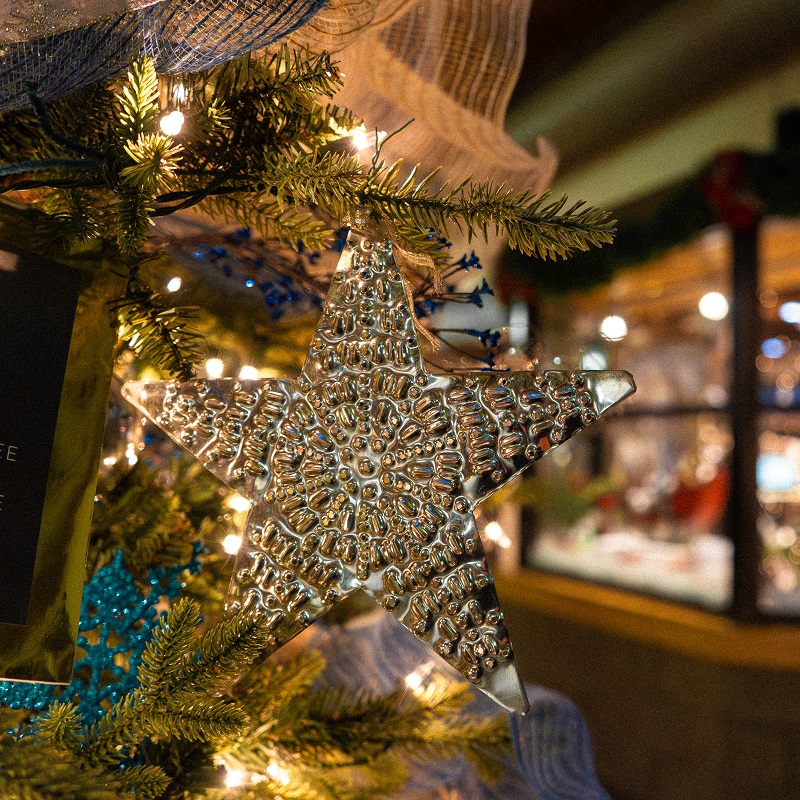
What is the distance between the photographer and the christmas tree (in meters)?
0.34

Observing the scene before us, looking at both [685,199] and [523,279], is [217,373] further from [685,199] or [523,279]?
[523,279]

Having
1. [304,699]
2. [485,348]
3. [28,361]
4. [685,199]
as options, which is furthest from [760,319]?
[28,361]

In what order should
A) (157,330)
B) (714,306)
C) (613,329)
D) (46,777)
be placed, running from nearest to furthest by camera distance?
1. (46,777)
2. (157,330)
3. (613,329)
4. (714,306)

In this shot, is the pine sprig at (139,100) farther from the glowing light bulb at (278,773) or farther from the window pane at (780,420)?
the window pane at (780,420)

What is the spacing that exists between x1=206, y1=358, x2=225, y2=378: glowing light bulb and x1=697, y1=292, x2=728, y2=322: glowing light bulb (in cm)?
208

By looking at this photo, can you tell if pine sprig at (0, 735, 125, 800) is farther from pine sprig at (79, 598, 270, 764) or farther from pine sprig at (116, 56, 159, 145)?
pine sprig at (116, 56, 159, 145)

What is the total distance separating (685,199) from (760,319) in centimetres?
41

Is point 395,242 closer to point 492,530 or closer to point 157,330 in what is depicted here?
point 157,330

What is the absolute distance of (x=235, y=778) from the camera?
16.4 inches

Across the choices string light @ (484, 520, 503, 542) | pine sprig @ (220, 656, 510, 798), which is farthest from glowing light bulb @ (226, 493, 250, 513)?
string light @ (484, 520, 503, 542)

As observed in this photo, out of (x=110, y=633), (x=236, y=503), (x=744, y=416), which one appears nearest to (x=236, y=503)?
(x=236, y=503)

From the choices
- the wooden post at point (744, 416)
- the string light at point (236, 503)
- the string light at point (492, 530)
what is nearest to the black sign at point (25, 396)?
the string light at point (236, 503)

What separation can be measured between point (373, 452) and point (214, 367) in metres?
0.13

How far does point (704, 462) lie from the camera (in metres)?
2.33
